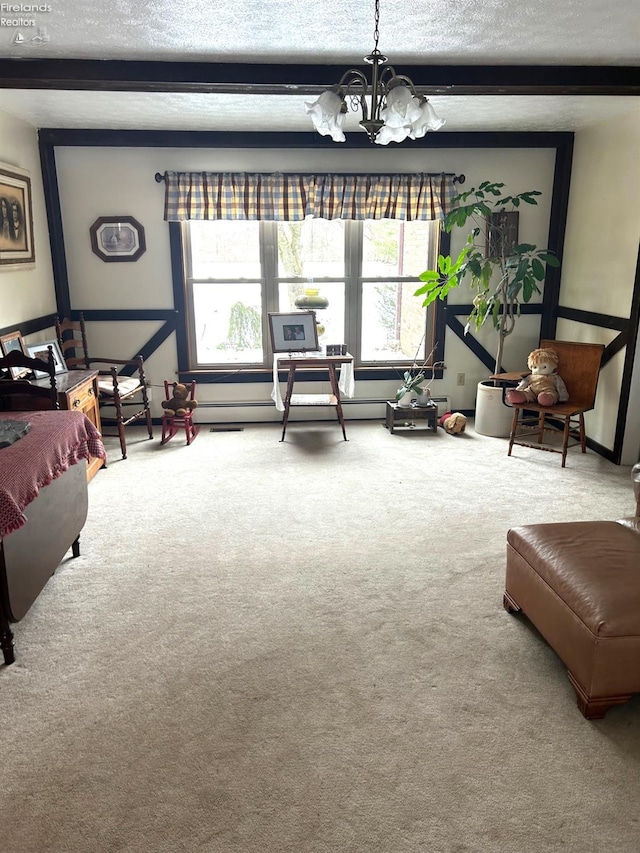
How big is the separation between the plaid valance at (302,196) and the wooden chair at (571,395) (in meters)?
1.66

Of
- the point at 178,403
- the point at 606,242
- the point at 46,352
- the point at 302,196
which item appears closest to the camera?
the point at 46,352

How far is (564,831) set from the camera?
66.0 inches

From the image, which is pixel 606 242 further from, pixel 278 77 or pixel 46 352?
pixel 46 352

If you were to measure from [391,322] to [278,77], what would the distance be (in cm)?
273

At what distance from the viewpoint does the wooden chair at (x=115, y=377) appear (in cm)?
477

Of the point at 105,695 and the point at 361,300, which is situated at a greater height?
the point at 361,300

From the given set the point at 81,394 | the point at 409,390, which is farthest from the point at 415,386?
the point at 81,394

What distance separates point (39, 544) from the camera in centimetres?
260

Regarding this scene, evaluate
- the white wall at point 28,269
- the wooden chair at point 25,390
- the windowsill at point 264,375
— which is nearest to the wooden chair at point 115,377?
the white wall at point 28,269

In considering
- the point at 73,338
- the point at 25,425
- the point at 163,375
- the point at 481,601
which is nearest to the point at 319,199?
the point at 163,375

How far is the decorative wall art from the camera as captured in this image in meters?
5.29

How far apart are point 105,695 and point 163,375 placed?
3798mm

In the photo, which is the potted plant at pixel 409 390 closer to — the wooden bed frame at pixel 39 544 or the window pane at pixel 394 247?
the window pane at pixel 394 247

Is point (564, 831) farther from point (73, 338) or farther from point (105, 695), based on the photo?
point (73, 338)
